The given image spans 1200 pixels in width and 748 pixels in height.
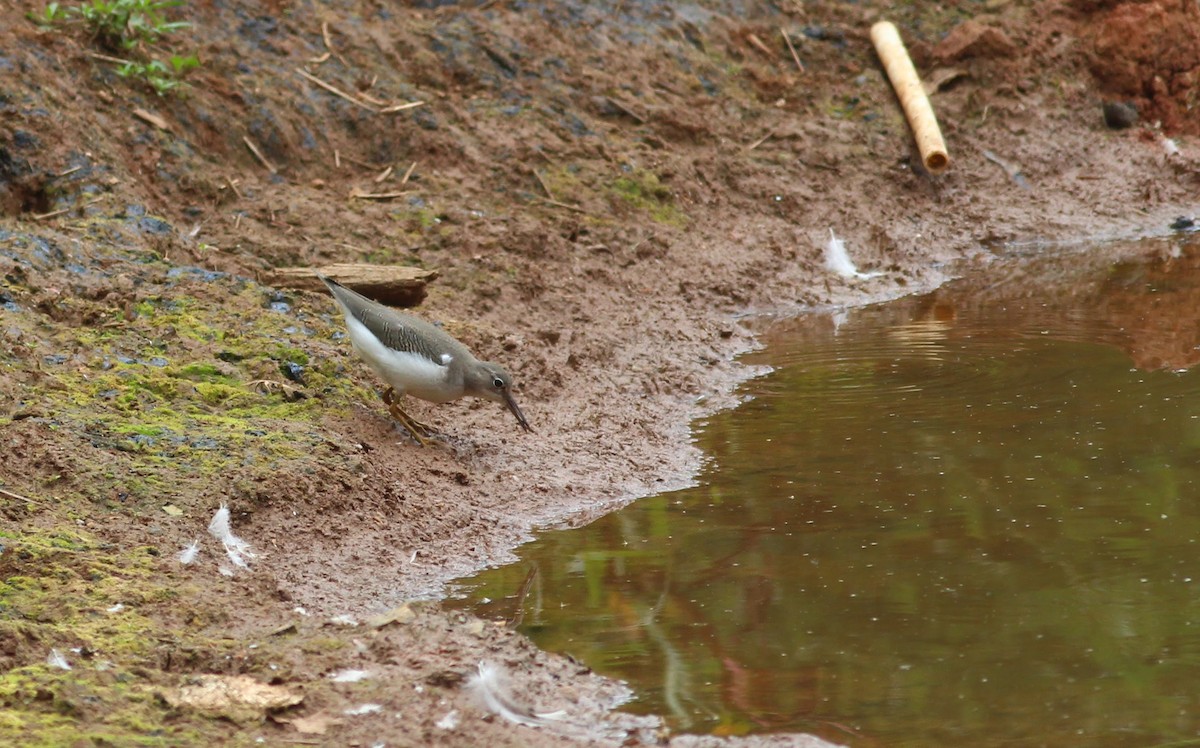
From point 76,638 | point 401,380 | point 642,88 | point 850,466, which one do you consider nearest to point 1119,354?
point 850,466

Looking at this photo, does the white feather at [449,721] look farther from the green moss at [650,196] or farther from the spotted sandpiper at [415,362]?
the green moss at [650,196]

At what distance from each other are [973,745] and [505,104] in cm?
838

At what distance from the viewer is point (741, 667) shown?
16.9 ft

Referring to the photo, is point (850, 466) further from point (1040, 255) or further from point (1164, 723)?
point (1040, 255)

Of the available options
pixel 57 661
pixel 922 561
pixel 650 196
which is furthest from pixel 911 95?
pixel 57 661

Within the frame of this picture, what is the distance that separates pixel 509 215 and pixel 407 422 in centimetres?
331

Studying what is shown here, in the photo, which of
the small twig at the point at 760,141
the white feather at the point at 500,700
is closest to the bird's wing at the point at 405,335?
the white feather at the point at 500,700

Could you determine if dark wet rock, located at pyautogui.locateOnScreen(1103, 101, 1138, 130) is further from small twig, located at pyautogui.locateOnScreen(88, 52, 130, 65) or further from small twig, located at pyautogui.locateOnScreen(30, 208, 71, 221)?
small twig, located at pyautogui.locateOnScreen(30, 208, 71, 221)

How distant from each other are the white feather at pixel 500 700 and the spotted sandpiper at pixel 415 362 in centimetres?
264

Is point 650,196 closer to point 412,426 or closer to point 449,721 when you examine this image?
point 412,426

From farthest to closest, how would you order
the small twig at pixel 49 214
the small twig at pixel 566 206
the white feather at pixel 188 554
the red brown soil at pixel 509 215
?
1. the small twig at pixel 566 206
2. the small twig at pixel 49 214
3. the red brown soil at pixel 509 215
4. the white feather at pixel 188 554

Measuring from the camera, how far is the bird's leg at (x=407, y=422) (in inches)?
299

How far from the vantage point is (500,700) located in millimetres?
4938

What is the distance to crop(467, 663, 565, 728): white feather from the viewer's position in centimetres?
487
